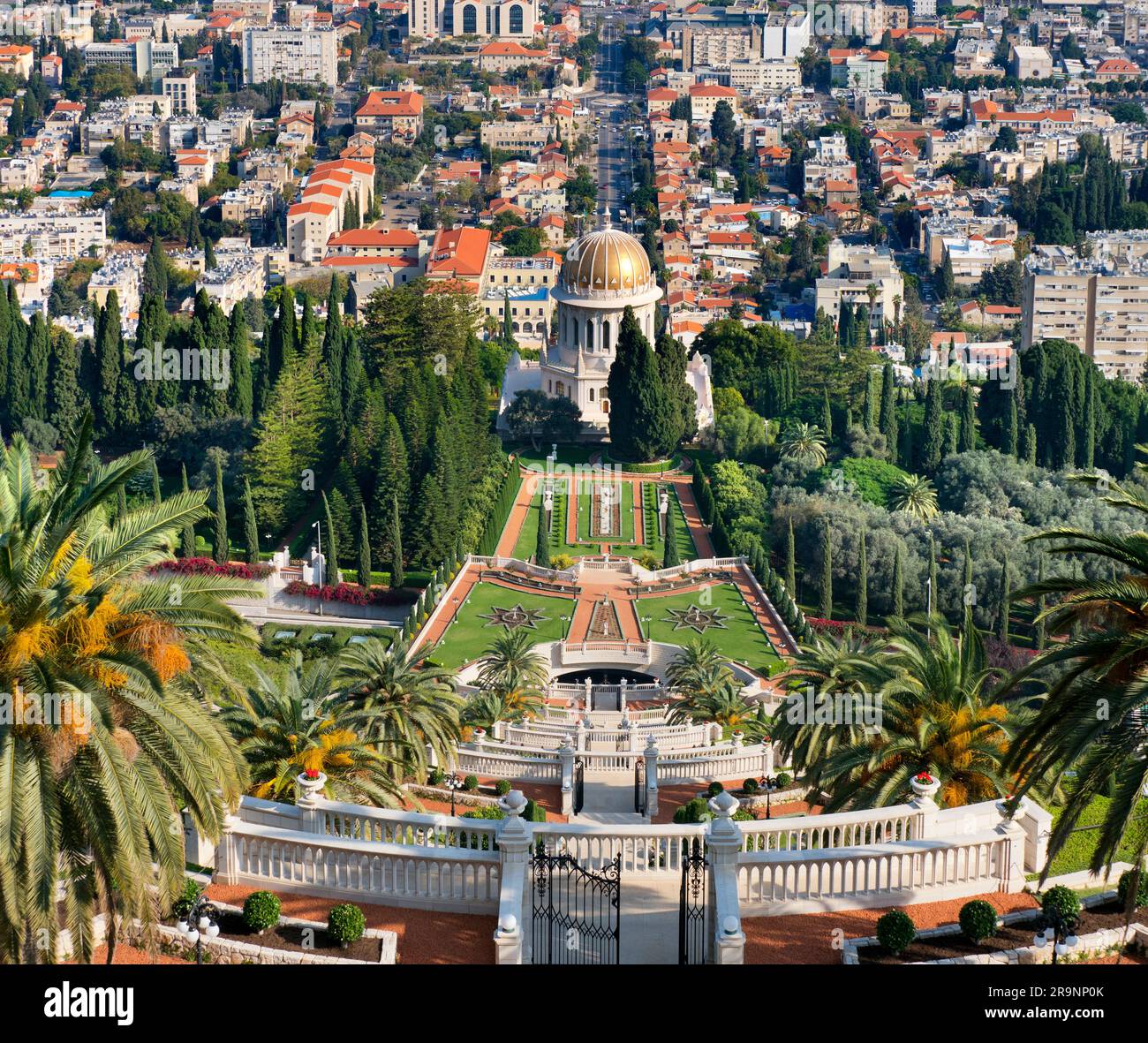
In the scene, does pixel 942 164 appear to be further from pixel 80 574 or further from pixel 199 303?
pixel 80 574

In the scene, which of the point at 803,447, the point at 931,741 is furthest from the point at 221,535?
the point at 931,741

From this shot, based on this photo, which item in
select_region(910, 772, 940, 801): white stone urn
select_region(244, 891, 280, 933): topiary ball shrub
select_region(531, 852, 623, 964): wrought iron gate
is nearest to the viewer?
select_region(244, 891, 280, 933): topiary ball shrub

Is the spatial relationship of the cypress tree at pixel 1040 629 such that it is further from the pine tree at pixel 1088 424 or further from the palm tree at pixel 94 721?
the palm tree at pixel 94 721

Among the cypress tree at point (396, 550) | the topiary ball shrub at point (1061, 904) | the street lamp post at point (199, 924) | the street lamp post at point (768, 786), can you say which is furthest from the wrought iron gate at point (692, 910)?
the cypress tree at point (396, 550)

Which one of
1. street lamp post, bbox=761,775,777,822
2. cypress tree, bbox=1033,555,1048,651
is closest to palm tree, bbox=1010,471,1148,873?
street lamp post, bbox=761,775,777,822

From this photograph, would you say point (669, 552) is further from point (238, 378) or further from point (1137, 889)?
point (1137, 889)

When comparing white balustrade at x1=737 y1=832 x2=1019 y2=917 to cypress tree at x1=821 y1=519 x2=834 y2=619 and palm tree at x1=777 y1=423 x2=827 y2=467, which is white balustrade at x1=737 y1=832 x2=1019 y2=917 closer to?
cypress tree at x1=821 y1=519 x2=834 y2=619

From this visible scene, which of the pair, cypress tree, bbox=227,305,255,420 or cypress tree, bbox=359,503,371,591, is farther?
cypress tree, bbox=227,305,255,420
